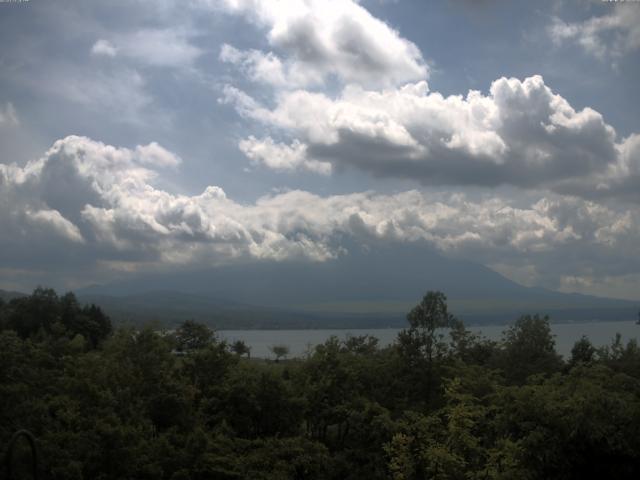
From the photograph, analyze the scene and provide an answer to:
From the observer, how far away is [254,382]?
3048 centimetres

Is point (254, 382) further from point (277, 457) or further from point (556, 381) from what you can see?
point (556, 381)

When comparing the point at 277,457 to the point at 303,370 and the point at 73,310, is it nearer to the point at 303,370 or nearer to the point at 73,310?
the point at 303,370

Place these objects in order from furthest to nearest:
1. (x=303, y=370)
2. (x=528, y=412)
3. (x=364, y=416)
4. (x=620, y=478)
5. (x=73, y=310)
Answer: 1. (x=73, y=310)
2. (x=303, y=370)
3. (x=364, y=416)
4. (x=528, y=412)
5. (x=620, y=478)

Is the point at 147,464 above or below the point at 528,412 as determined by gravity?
below

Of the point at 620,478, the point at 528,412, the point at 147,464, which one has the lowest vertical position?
the point at 147,464

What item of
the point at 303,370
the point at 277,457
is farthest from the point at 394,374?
the point at 277,457

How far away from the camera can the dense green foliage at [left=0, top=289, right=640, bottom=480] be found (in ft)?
63.3

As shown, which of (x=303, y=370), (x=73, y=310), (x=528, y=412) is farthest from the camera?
(x=73, y=310)

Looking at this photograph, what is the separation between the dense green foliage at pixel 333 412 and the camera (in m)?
19.3

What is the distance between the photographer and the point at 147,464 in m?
24.0

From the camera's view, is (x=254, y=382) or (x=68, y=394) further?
(x=254, y=382)

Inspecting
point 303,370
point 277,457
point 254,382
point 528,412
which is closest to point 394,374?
point 303,370

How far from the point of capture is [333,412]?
29.8 meters

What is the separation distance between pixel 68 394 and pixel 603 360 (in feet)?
112
